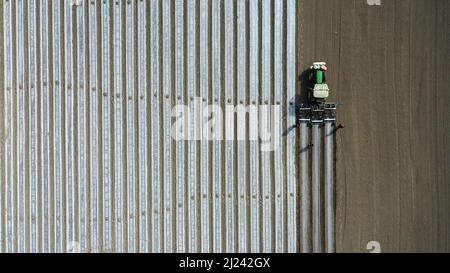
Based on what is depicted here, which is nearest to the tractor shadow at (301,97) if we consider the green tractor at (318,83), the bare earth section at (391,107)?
the green tractor at (318,83)

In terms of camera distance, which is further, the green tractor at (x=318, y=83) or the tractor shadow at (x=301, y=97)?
the tractor shadow at (x=301, y=97)

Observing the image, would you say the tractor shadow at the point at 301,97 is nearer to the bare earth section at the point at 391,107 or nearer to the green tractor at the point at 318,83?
the green tractor at the point at 318,83

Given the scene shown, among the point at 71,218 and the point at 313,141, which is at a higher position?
the point at 313,141

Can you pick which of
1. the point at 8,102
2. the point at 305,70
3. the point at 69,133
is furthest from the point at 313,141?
the point at 8,102

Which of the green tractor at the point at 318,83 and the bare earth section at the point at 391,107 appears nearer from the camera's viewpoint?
the green tractor at the point at 318,83

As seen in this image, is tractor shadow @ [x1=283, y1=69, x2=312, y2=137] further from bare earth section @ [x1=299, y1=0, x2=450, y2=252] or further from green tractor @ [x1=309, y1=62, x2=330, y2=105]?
bare earth section @ [x1=299, y1=0, x2=450, y2=252]

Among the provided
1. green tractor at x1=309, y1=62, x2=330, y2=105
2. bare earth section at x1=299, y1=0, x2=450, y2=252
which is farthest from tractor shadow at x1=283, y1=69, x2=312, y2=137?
bare earth section at x1=299, y1=0, x2=450, y2=252
